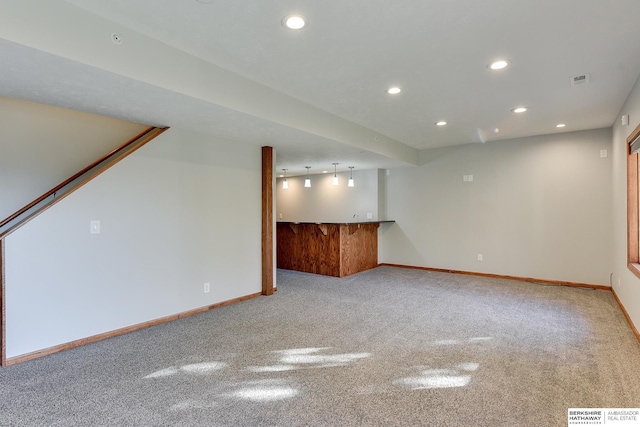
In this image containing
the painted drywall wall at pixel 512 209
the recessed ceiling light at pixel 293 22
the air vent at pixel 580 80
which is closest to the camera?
the recessed ceiling light at pixel 293 22

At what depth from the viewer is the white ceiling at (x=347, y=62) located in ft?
6.86

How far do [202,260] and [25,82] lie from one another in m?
2.44

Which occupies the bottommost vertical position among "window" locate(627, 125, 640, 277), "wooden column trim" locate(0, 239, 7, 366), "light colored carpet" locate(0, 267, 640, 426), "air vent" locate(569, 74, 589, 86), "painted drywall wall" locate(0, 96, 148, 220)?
"light colored carpet" locate(0, 267, 640, 426)

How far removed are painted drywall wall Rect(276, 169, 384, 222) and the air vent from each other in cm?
428

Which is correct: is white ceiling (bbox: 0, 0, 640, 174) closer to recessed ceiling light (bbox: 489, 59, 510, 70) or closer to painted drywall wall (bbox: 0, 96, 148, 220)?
recessed ceiling light (bbox: 489, 59, 510, 70)

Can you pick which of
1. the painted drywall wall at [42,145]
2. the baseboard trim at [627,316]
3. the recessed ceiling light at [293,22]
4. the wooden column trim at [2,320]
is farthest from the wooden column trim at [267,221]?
the baseboard trim at [627,316]

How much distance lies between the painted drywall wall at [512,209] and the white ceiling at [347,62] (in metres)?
1.09

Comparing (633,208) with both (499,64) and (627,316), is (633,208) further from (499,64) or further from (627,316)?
(499,64)

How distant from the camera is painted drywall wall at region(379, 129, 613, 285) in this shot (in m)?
5.14

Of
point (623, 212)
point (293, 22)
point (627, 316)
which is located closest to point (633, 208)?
point (623, 212)

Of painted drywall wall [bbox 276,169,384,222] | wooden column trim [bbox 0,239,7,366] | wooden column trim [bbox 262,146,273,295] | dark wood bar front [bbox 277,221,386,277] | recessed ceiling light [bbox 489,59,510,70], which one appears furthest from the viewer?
painted drywall wall [bbox 276,169,384,222]

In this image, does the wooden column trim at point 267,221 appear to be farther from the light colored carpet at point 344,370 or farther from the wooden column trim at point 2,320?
the wooden column trim at point 2,320

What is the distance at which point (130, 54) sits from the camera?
2.35 metres

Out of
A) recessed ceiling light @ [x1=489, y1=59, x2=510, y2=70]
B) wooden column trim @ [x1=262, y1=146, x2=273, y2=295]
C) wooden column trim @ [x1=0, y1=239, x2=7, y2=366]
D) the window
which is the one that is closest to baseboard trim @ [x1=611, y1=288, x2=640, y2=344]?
the window
